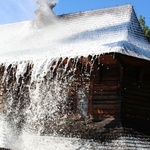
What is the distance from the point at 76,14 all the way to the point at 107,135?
609cm

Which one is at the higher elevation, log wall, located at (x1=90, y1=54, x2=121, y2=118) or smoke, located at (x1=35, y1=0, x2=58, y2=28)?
smoke, located at (x1=35, y1=0, x2=58, y2=28)

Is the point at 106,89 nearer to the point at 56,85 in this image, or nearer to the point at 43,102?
the point at 56,85

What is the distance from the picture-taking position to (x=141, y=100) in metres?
11.0

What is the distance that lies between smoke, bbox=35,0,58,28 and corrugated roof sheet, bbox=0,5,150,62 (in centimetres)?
27

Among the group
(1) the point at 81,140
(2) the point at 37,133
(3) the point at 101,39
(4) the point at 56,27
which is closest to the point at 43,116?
(2) the point at 37,133

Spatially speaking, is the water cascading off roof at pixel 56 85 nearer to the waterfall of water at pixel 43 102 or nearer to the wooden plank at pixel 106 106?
the waterfall of water at pixel 43 102

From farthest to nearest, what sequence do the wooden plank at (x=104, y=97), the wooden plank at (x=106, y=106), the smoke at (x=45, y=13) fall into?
1. the smoke at (x=45, y=13)
2. the wooden plank at (x=104, y=97)
3. the wooden plank at (x=106, y=106)

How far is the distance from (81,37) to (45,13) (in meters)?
4.00

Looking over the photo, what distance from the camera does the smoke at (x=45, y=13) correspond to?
15.2m

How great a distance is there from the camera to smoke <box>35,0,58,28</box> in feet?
49.8

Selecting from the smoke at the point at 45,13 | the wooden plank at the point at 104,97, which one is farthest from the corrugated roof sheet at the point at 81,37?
the wooden plank at the point at 104,97

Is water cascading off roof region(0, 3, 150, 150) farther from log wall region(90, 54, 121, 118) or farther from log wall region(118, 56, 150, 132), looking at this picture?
log wall region(118, 56, 150, 132)

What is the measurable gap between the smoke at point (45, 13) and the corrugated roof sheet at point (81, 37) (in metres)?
0.27

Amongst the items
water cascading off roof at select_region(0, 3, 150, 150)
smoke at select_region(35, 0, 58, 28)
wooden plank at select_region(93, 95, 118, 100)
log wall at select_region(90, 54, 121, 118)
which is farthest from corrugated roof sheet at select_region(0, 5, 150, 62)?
wooden plank at select_region(93, 95, 118, 100)
